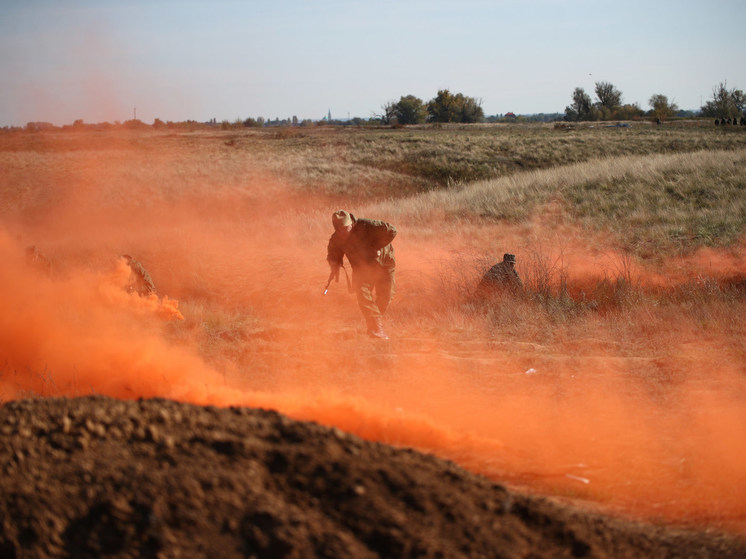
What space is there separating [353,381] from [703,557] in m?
4.25

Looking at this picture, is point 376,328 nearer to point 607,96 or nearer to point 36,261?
point 36,261

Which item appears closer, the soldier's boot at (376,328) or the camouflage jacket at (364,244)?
the camouflage jacket at (364,244)

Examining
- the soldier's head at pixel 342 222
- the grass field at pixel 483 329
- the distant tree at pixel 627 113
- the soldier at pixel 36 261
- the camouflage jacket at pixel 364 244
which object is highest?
the distant tree at pixel 627 113

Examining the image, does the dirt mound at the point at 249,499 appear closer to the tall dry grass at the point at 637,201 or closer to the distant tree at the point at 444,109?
the tall dry grass at the point at 637,201

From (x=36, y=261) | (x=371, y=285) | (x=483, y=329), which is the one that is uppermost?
(x=36, y=261)

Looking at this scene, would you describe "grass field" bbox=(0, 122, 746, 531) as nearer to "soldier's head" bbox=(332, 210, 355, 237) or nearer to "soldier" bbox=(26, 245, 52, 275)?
"soldier" bbox=(26, 245, 52, 275)

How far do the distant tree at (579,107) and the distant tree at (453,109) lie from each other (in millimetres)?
10838

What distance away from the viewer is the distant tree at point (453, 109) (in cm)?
8438

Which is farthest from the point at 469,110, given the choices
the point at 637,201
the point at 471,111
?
the point at 637,201

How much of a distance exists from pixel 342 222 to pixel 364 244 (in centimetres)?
53

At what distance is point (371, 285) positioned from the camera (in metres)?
9.16

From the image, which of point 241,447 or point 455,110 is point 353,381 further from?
point 455,110

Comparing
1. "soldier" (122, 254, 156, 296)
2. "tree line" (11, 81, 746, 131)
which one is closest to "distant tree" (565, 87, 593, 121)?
"tree line" (11, 81, 746, 131)

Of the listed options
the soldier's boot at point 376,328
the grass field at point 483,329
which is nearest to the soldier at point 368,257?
the soldier's boot at point 376,328
